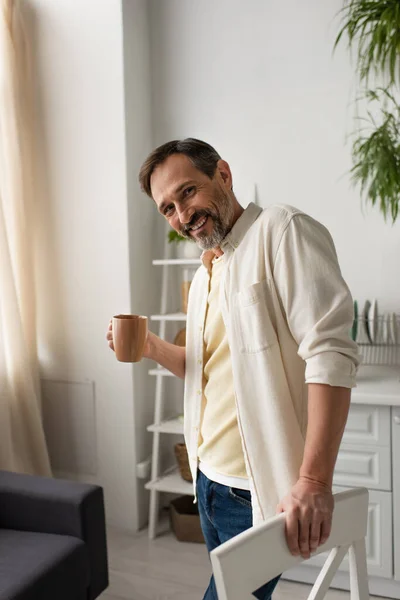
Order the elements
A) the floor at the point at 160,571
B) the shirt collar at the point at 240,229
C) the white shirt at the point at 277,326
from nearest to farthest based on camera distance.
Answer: the white shirt at the point at 277,326 < the shirt collar at the point at 240,229 < the floor at the point at 160,571

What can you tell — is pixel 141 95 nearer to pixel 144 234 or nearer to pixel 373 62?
pixel 144 234

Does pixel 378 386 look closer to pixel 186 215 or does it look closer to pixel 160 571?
pixel 160 571

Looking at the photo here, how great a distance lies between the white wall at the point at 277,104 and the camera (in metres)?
2.87

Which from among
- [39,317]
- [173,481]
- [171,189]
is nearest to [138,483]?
[173,481]

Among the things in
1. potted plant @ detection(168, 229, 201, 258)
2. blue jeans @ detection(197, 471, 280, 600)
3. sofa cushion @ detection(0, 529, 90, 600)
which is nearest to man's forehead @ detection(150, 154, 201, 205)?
blue jeans @ detection(197, 471, 280, 600)

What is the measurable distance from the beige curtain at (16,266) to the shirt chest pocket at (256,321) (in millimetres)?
1926

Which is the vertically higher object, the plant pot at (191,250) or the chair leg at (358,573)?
the plant pot at (191,250)

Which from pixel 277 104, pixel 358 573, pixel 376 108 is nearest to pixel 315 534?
Answer: pixel 358 573

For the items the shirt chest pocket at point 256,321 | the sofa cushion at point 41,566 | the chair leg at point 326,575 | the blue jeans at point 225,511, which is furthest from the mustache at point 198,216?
the sofa cushion at point 41,566

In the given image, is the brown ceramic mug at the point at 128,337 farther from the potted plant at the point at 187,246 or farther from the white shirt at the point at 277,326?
the potted plant at the point at 187,246

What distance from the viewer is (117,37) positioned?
293 cm

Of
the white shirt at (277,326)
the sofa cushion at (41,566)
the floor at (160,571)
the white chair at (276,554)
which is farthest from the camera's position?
the floor at (160,571)

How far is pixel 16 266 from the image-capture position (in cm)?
308

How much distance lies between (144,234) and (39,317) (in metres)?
0.71
